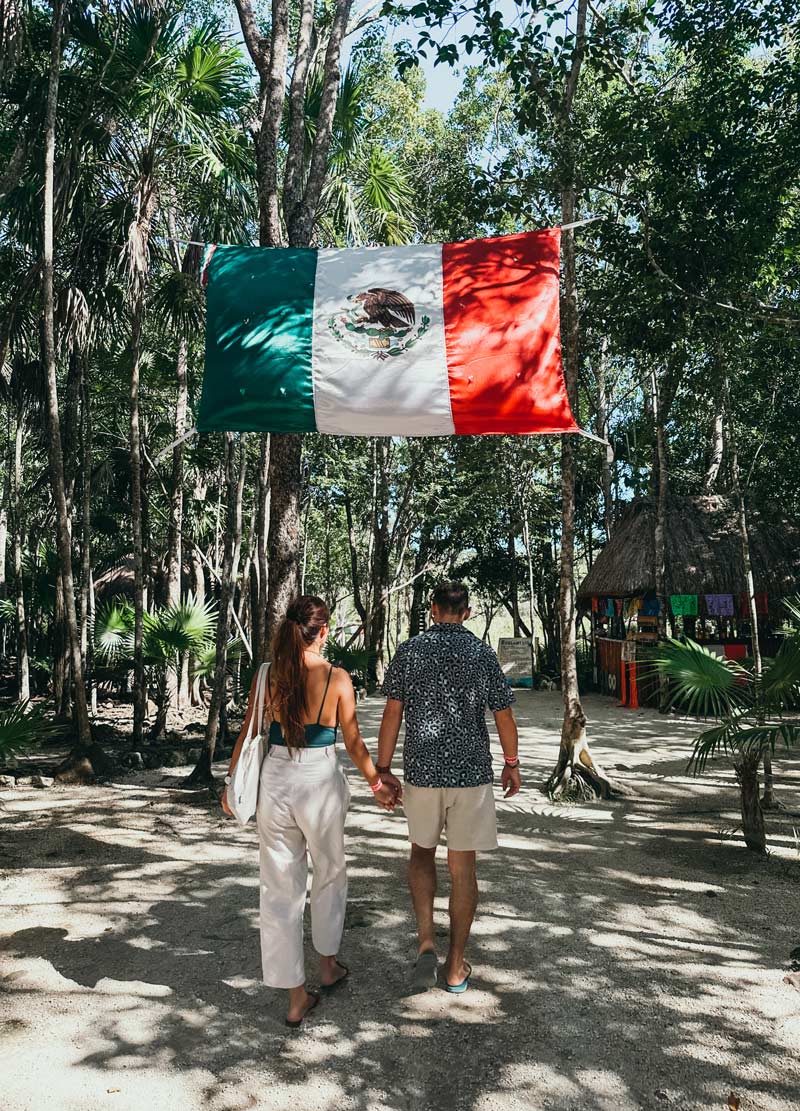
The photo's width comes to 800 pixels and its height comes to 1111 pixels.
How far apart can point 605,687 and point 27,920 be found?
14.3m

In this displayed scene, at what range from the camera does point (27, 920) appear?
185 inches

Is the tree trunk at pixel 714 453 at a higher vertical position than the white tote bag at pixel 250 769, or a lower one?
higher

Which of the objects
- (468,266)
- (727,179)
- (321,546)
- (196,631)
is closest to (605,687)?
(196,631)

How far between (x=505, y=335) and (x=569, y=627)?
344 centimetres

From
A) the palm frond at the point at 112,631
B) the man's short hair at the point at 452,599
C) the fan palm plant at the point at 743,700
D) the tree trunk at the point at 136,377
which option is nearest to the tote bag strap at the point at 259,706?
the man's short hair at the point at 452,599

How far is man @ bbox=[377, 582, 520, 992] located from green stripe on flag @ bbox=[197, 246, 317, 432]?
2164mm

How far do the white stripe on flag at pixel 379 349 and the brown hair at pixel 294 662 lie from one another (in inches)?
81.4

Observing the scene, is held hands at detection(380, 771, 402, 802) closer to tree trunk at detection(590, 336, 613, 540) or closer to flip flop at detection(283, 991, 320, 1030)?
flip flop at detection(283, 991, 320, 1030)

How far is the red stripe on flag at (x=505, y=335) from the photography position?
18.2 ft

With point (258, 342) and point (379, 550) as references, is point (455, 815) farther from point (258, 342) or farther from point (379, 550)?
point (379, 550)

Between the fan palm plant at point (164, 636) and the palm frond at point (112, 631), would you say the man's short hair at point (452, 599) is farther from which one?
the palm frond at point (112, 631)

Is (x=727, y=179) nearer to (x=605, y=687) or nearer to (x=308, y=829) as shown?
(x=308, y=829)

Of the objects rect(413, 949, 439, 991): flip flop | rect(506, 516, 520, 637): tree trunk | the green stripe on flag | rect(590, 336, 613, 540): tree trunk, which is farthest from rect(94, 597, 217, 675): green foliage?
rect(506, 516, 520, 637): tree trunk

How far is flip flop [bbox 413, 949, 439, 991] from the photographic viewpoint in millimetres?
3719
